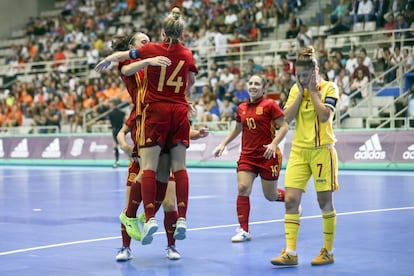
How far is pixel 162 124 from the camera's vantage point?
812cm

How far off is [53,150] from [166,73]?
21.8 metres

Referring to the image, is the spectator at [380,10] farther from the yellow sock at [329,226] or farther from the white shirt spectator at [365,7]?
the yellow sock at [329,226]

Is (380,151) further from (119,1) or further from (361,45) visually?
(119,1)

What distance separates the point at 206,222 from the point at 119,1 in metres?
29.4

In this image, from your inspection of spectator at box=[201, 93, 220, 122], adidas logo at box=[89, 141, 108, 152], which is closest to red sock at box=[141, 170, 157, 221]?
spectator at box=[201, 93, 220, 122]

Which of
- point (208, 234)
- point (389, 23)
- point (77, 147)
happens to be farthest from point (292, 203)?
point (77, 147)

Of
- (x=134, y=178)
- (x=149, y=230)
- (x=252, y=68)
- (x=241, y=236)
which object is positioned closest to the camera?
(x=149, y=230)

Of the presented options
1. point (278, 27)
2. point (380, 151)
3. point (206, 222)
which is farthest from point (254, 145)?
point (278, 27)

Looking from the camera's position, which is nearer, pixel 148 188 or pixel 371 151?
pixel 148 188

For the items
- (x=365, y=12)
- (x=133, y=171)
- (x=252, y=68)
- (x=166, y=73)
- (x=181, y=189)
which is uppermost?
(x=365, y=12)

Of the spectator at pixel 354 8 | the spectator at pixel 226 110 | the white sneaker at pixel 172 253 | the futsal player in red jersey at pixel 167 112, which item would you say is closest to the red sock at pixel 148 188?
A: the futsal player in red jersey at pixel 167 112

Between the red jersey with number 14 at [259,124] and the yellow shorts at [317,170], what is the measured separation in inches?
80.8

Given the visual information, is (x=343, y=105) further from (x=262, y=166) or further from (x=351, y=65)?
(x=262, y=166)

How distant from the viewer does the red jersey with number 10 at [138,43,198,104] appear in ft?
26.4
